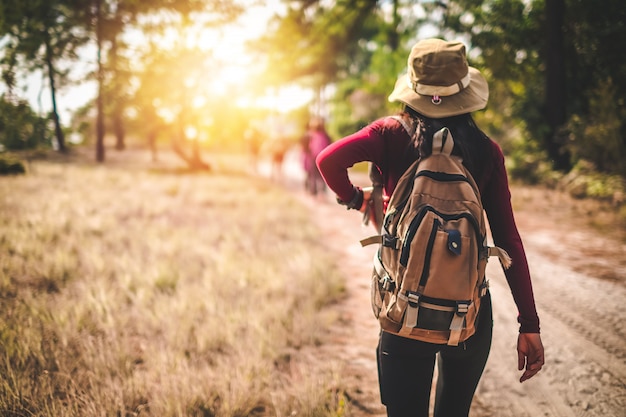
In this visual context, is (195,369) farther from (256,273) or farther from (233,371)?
(256,273)

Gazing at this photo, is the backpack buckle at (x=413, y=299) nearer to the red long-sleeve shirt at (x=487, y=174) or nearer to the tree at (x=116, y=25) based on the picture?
the red long-sleeve shirt at (x=487, y=174)

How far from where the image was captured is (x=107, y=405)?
84.5 inches

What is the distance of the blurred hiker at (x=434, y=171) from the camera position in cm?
117

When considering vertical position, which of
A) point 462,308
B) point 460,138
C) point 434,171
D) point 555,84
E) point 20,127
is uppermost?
point 555,84

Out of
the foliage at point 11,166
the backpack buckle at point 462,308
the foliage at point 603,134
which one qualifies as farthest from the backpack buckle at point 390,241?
the foliage at point 603,134

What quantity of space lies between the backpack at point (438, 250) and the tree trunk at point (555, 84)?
1115cm

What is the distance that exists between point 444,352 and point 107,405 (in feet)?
7.14

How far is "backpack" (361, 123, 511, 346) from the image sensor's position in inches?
41.8

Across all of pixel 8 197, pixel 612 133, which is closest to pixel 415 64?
pixel 8 197

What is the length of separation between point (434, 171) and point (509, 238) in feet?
1.46

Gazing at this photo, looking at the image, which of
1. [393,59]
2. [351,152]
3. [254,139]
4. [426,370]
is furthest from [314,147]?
[254,139]

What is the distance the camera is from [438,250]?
3.45 ft

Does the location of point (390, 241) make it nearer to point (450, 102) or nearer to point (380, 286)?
point (380, 286)

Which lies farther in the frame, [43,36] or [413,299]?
[43,36]
